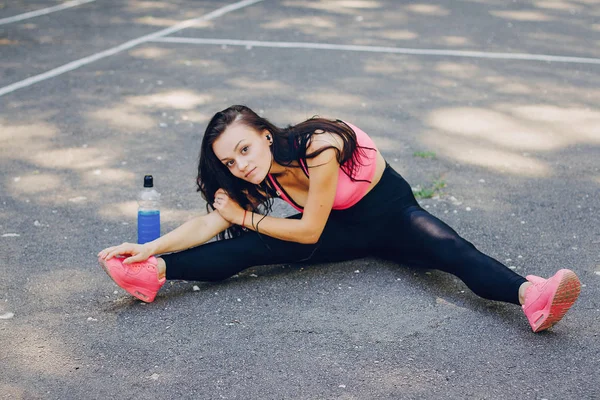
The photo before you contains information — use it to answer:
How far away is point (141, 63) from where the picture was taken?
8.48 meters

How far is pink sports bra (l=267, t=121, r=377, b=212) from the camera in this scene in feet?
13.6

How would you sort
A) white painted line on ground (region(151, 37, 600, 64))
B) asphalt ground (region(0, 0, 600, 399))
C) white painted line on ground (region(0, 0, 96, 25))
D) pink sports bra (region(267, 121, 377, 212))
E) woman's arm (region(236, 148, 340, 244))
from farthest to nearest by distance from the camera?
white painted line on ground (region(0, 0, 96, 25)), white painted line on ground (region(151, 37, 600, 64)), pink sports bra (region(267, 121, 377, 212)), woman's arm (region(236, 148, 340, 244)), asphalt ground (region(0, 0, 600, 399))

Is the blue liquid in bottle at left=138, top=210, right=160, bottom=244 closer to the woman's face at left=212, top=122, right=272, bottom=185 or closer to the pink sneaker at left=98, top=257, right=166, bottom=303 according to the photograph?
the pink sneaker at left=98, top=257, right=166, bottom=303

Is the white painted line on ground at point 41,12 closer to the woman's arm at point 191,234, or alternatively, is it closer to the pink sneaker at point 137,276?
the woman's arm at point 191,234

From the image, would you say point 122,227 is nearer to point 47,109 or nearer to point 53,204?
point 53,204

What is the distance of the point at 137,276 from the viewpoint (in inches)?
156

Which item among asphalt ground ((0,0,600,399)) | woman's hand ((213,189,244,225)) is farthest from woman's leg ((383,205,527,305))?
woman's hand ((213,189,244,225))

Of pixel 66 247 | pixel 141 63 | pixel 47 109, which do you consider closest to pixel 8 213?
pixel 66 247

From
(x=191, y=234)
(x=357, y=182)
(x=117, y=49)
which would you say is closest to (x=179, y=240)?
(x=191, y=234)

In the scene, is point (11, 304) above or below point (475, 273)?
below

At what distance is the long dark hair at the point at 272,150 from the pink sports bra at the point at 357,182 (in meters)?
0.03

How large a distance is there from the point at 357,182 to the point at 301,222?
367 mm

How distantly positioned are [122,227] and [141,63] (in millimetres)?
3900

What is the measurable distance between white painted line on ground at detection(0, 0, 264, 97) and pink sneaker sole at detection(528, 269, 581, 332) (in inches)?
217
